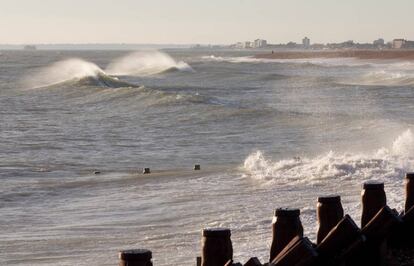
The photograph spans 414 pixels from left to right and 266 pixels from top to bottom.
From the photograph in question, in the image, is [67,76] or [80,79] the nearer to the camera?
[80,79]

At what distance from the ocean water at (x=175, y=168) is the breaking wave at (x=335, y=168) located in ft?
0.12

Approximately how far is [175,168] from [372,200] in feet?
58.3

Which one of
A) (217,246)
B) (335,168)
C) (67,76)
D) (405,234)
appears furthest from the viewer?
(67,76)

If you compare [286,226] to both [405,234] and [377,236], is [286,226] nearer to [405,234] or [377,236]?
[377,236]

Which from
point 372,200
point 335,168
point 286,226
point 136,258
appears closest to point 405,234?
point 372,200

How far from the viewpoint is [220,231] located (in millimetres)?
5125

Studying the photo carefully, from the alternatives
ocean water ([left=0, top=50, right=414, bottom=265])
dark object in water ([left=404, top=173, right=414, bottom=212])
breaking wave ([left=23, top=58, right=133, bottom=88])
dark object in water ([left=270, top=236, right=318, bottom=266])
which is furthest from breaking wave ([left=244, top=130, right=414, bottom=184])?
breaking wave ([left=23, top=58, right=133, bottom=88])

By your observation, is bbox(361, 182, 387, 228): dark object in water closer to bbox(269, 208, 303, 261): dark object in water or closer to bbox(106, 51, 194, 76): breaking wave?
bbox(269, 208, 303, 261): dark object in water

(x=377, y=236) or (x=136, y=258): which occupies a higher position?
(x=136, y=258)

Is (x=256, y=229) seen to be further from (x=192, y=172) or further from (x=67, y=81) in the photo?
(x=67, y=81)

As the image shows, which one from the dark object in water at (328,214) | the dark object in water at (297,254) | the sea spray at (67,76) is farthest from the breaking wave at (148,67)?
the dark object in water at (297,254)

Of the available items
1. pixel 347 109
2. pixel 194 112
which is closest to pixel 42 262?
pixel 194 112

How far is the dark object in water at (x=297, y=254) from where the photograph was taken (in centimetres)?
523

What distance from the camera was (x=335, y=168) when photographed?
20578 millimetres
